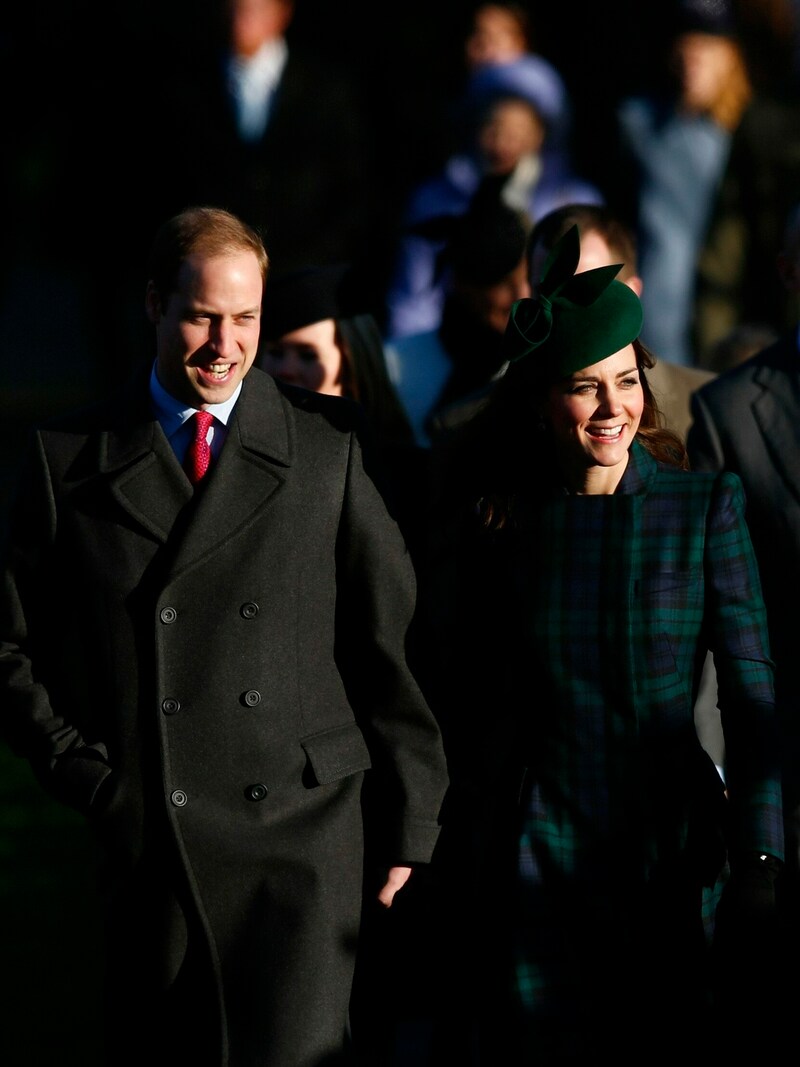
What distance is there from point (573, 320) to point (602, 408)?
7.7 inches

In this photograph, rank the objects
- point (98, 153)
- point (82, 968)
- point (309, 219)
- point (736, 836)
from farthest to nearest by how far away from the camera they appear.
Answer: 1. point (98, 153)
2. point (309, 219)
3. point (82, 968)
4. point (736, 836)

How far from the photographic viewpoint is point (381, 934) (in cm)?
462

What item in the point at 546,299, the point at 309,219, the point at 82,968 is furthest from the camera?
the point at 309,219

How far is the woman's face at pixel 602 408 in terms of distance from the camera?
438 centimetres

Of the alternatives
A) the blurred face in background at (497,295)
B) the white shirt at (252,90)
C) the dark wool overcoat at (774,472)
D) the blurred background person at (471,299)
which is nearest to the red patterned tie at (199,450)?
the dark wool overcoat at (774,472)

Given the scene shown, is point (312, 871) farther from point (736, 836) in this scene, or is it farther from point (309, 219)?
point (309, 219)

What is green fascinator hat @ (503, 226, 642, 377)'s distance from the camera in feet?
14.3

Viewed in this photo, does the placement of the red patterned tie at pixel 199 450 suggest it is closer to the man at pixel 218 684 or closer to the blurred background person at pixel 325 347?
the man at pixel 218 684

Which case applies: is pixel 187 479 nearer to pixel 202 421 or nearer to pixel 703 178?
pixel 202 421

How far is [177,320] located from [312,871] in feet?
3.99

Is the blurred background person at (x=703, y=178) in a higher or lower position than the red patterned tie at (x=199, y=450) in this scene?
higher

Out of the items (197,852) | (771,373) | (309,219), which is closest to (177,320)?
(197,852)

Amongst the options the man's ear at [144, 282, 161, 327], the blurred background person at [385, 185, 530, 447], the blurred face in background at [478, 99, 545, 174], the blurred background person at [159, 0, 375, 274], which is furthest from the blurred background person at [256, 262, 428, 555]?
the blurred background person at [159, 0, 375, 274]

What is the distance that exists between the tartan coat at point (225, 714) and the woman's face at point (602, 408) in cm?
48
